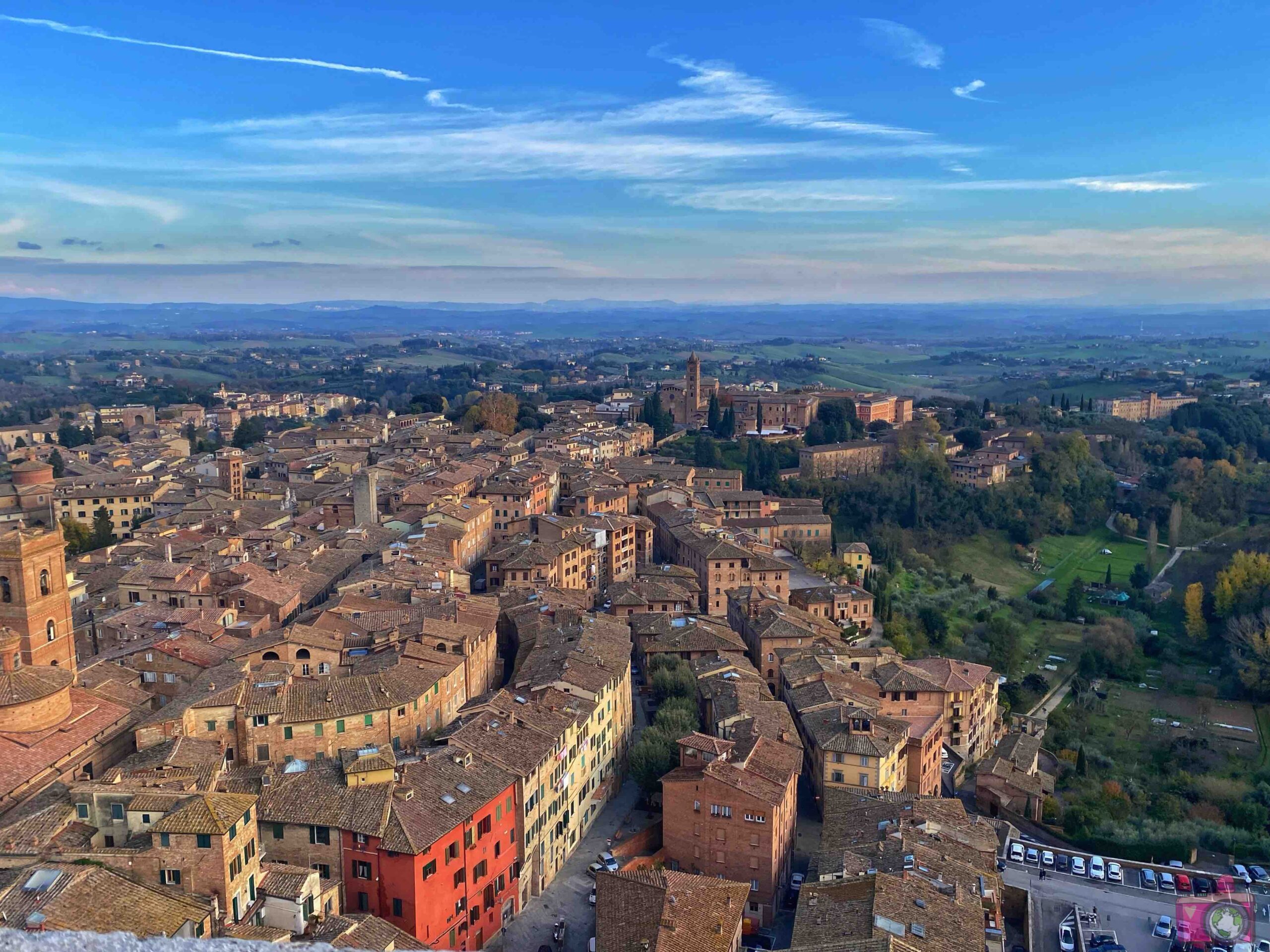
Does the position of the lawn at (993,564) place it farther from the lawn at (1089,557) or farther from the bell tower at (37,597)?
the bell tower at (37,597)

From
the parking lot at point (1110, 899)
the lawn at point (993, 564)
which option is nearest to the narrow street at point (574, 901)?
the parking lot at point (1110, 899)

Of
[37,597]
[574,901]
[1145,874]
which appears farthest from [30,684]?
[1145,874]

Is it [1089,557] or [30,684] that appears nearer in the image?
[30,684]

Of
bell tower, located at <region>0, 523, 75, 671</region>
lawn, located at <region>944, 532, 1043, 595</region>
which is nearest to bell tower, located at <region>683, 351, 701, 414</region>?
lawn, located at <region>944, 532, 1043, 595</region>

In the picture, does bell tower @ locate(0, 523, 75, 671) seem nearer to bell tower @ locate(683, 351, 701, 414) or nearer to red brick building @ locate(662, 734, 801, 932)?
red brick building @ locate(662, 734, 801, 932)

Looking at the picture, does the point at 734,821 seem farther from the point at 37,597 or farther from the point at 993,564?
the point at 993,564

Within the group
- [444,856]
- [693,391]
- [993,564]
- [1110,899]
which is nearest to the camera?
[444,856]
